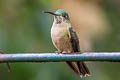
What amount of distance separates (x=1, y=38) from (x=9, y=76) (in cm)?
128

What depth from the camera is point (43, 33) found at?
26.4 ft

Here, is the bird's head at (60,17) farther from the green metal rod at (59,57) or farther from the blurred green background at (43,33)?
the green metal rod at (59,57)

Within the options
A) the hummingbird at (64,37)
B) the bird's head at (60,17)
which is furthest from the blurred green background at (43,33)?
the hummingbird at (64,37)

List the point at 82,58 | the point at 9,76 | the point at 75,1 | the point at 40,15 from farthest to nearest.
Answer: the point at 75,1 < the point at 9,76 < the point at 40,15 < the point at 82,58

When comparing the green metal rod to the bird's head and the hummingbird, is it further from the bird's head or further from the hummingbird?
the bird's head

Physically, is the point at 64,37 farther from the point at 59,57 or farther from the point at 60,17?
the point at 59,57

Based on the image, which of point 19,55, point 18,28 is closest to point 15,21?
point 18,28

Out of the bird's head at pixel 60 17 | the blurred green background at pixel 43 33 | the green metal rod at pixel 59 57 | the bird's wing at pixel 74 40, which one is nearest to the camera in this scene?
the green metal rod at pixel 59 57

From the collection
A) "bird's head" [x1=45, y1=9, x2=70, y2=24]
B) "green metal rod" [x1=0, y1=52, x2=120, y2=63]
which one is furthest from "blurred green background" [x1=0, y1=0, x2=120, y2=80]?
"green metal rod" [x1=0, y1=52, x2=120, y2=63]

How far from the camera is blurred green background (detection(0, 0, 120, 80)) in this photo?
8.02m

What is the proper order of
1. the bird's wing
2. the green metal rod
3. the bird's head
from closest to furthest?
the green metal rod, the bird's wing, the bird's head

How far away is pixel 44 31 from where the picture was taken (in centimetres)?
803

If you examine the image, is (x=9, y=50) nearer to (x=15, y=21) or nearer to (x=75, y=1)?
(x=15, y=21)

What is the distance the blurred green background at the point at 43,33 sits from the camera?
8.02m
